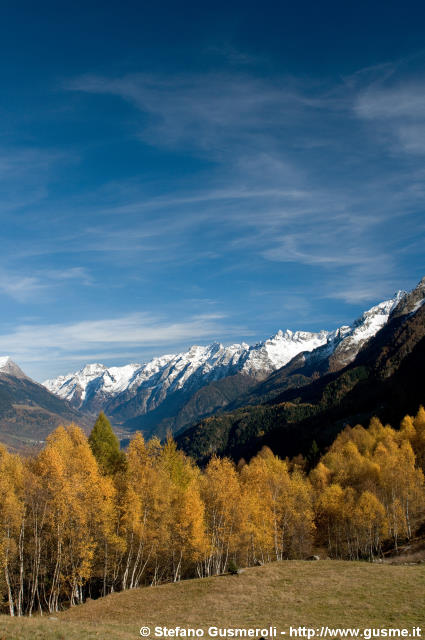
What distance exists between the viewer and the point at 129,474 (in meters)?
56.8

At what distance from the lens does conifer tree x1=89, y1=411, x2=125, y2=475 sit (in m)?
67.6

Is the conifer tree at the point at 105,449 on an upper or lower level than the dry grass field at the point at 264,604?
upper

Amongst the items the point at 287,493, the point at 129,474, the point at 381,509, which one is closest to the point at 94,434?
the point at 129,474

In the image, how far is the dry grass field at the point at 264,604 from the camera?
29.9 metres

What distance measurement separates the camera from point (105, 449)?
69.4 metres

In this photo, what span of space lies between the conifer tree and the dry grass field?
68.6 ft

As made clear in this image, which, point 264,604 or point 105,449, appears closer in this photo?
point 264,604

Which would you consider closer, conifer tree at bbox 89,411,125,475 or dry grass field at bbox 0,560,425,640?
dry grass field at bbox 0,560,425,640

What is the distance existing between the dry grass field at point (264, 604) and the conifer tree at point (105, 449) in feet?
68.6

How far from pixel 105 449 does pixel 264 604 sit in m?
39.0

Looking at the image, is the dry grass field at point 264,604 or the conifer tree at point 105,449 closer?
the dry grass field at point 264,604

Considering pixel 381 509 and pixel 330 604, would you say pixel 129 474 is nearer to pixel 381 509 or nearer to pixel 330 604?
pixel 330 604

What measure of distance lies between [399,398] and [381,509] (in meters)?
128

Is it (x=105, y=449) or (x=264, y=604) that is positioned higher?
(x=105, y=449)
